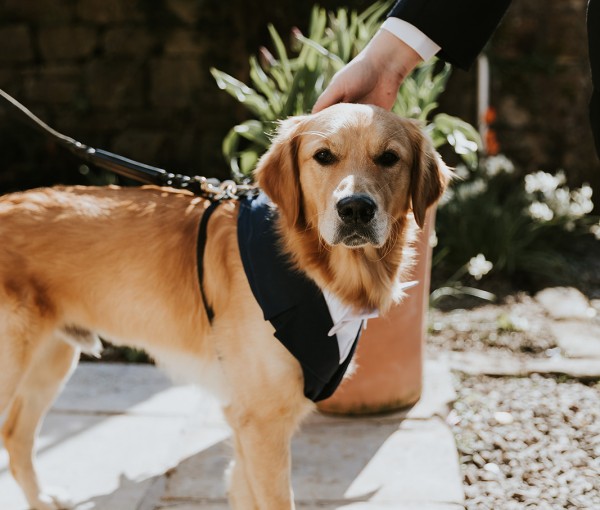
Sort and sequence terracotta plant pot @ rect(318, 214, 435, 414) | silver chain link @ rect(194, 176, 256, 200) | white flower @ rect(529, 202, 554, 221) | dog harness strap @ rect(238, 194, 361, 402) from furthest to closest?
white flower @ rect(529, 202, 554, 221) < terracotta plant pot @ rect(318, 214, 435, 414) < silver chain link @ rect(194, 176, 256, 200) < dog harness strap @ rect(238, 194, 361, 402)

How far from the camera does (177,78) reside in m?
6.74

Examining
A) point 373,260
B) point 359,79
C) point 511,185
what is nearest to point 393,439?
point 373,260

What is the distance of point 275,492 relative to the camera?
2.29 metres

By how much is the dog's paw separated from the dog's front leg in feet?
2.80

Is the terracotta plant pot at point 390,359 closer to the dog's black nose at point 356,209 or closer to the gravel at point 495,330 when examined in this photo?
the gravel at point 495,330

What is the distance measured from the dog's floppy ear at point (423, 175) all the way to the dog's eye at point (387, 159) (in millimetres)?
108

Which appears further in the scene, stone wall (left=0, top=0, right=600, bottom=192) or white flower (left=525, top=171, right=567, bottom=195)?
stone wall (left=0, top=0, right=600, bottom=192)

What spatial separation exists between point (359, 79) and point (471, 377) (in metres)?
2.05

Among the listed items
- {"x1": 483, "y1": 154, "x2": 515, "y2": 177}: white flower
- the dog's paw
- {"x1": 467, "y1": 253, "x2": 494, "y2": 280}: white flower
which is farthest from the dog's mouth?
{"x1": 483, "y1": 154, "x2": 515, "y2": 177}: white flower

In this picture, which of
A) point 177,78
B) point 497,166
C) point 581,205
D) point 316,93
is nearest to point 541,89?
point 497,166

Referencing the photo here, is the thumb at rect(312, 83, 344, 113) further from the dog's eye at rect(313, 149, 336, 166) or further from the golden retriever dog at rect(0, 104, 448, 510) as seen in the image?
the dog's eye at rect(313, 149, 336, 166)

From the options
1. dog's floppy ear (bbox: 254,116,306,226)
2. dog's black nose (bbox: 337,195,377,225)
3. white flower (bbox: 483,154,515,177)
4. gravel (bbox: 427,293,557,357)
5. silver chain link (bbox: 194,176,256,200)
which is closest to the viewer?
dog's black nose (bbox: 337,195,377,225)

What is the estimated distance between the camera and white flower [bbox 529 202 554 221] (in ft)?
17.9

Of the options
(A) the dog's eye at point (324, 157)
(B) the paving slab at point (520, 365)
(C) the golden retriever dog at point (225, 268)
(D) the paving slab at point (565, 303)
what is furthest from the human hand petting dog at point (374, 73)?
(D) the paving slab at point (565, 303)
